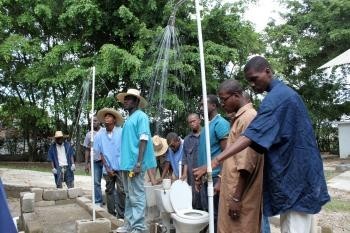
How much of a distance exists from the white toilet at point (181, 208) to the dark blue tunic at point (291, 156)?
186cm

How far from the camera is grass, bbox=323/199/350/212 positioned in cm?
808

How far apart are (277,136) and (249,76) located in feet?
1.63

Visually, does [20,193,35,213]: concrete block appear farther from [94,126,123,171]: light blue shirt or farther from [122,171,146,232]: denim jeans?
[122,171,146,232]: denim jeans

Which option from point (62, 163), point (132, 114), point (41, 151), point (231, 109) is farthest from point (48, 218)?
point (41, 151)

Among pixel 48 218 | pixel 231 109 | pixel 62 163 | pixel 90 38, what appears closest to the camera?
pixel 231 109

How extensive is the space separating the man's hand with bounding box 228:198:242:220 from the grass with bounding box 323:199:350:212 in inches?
197

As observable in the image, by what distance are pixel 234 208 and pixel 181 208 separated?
7.20 feet

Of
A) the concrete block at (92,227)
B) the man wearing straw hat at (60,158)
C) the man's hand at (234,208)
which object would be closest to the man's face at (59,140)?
the man wearing straw hat at (60,158)

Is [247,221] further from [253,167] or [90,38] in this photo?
[90,38]

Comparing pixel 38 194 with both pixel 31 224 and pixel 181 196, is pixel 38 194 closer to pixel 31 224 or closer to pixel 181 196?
pixel 31 224

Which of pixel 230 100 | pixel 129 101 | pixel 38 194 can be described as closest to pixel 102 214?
pixel 129 101

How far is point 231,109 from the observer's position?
4070 millimetres

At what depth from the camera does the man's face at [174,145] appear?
767 centimetres

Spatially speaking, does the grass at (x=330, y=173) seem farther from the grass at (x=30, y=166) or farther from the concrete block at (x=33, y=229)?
the grass at (x=30, y=166)
